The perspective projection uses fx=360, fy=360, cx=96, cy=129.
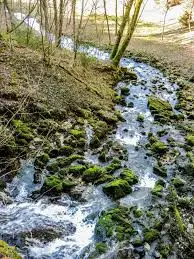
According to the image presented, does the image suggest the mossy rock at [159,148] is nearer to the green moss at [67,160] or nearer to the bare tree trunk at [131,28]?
the green moss at [67,160]

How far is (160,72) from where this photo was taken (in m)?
15.9

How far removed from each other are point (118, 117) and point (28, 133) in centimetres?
326

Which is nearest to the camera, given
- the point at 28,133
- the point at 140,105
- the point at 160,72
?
the point at 28,133

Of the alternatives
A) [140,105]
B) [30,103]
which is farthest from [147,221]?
[140,105]

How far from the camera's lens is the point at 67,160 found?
7.82 meters

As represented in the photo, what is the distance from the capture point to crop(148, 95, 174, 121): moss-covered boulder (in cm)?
1098

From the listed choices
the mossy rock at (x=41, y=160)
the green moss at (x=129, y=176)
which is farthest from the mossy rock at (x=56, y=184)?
the green moss at (x=129, y=176)

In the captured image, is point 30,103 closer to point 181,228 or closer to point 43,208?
point 43,208

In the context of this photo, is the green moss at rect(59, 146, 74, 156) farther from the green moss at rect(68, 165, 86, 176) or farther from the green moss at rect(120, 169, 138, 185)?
the green moss at rect(120, 169, 138, 185)

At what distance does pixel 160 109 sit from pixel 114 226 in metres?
6.10

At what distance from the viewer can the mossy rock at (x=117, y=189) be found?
7004mm

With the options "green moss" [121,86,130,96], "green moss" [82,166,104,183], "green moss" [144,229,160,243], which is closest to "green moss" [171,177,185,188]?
"green moss" [82,166,104,183]

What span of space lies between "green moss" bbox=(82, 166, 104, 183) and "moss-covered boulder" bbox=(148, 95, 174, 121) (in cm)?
392

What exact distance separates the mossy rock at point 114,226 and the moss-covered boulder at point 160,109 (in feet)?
16.4
